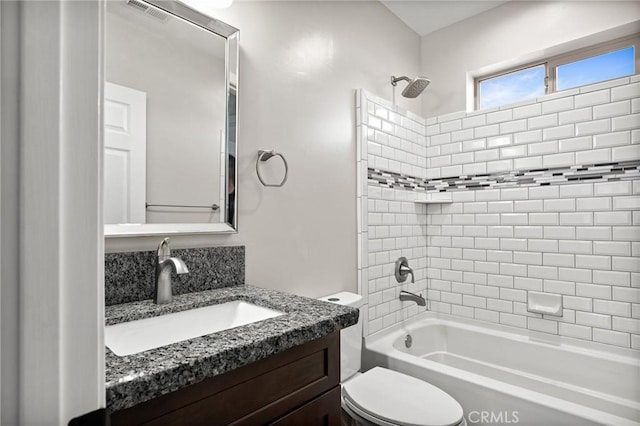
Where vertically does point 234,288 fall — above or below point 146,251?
below

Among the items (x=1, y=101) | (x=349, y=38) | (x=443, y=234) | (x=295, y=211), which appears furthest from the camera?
(x=443, y=234)

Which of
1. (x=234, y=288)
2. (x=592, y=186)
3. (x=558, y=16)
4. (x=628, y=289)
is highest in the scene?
(x=558, y=16)

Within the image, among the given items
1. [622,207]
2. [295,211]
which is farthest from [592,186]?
[295,211]

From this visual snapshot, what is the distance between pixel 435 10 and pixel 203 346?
8.84 feet

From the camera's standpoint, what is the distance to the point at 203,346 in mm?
761

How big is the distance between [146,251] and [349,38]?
5.60 ft

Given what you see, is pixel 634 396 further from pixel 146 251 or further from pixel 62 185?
pixel 62 185

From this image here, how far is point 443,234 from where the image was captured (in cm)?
271

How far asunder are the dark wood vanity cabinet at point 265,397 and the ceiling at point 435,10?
2.36 metres

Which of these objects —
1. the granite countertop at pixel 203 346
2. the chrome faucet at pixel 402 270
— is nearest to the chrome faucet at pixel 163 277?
the granite countertop at pixel 203 346

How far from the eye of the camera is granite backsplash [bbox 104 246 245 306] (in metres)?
1.15

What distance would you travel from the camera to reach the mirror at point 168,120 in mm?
1190

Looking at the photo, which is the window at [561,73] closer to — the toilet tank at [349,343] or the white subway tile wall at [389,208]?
the white subway tile wall at [389,208]

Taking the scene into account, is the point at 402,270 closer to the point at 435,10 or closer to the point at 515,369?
the point at 515,369
